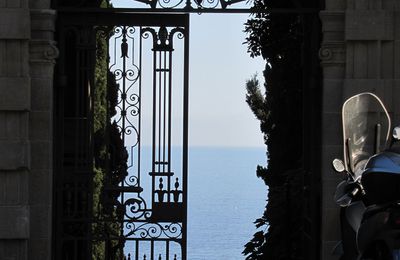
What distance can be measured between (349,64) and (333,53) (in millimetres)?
196

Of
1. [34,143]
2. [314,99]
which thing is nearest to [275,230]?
[314,99]

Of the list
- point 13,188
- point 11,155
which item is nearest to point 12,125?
Answer: point 11,155

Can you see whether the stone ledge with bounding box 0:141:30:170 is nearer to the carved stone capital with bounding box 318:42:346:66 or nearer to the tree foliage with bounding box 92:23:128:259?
the tree foliage with bounding box 92:23:128:259

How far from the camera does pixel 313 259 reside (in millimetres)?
12680

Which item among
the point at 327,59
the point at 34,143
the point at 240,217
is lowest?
the point at 240,217

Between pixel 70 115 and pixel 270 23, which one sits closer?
pixel 70 115

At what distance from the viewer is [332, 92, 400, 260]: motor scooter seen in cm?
876

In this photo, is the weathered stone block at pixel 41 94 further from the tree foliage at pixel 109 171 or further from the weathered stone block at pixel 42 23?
the tree foliage at pixel 109 171

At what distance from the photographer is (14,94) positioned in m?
12.0

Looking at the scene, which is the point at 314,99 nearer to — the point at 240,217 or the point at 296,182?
the point at 296,182

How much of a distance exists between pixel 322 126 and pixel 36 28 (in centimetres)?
277

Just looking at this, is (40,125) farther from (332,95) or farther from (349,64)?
(349,64)

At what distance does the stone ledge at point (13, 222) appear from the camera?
12.0 metres

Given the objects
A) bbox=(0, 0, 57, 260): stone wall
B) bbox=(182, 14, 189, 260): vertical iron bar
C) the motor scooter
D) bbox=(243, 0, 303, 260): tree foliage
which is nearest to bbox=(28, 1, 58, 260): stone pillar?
bbox=(0, 0, 57, 260): stone wall
